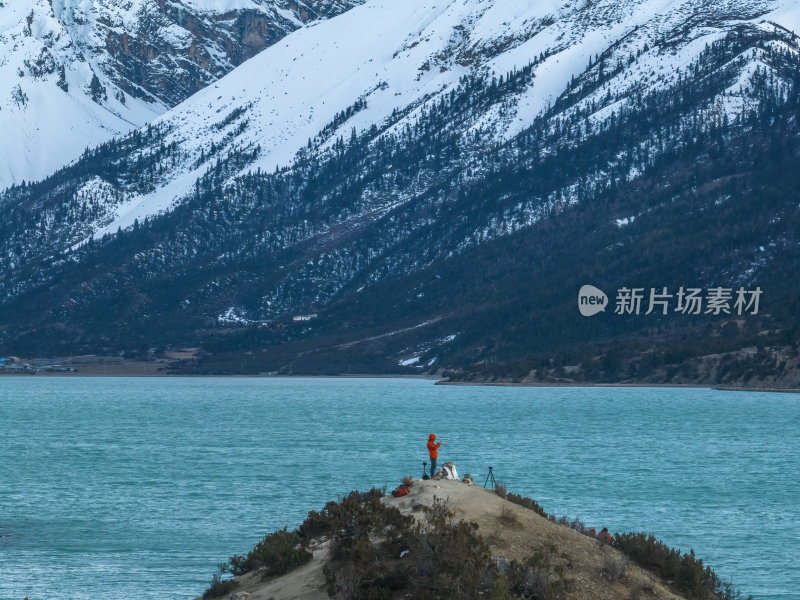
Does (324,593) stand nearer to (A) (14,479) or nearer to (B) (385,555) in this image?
(B) (385,555)

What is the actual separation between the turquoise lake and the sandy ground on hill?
11832mm

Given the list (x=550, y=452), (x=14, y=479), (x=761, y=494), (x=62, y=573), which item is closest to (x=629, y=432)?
(x=550, y=452)

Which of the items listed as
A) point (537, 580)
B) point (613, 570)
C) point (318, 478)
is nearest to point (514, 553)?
point (537, 580)

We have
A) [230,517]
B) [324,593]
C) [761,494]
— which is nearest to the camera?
[324,593]

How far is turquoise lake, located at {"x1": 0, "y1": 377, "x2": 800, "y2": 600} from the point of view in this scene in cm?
5838

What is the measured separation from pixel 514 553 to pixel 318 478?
50272 millimetres

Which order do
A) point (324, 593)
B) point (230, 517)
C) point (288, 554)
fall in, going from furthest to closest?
1. point (230, 517)
2. point (288, 554)
3. point (324, 593)

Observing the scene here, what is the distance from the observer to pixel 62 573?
55969mm

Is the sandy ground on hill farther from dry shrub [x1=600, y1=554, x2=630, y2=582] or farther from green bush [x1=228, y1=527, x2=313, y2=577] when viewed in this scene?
green bush [x1=228, y1=527, x2=313, y2=577]

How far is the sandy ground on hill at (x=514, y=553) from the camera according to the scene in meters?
38.8

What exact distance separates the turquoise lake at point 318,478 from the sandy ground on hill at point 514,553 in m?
11.8

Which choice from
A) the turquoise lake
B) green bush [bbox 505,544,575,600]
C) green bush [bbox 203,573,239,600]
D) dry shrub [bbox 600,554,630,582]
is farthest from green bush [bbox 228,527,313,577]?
the turquoise lake

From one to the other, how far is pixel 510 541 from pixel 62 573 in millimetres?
22905

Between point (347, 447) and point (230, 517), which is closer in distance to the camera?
point (230, 517)
